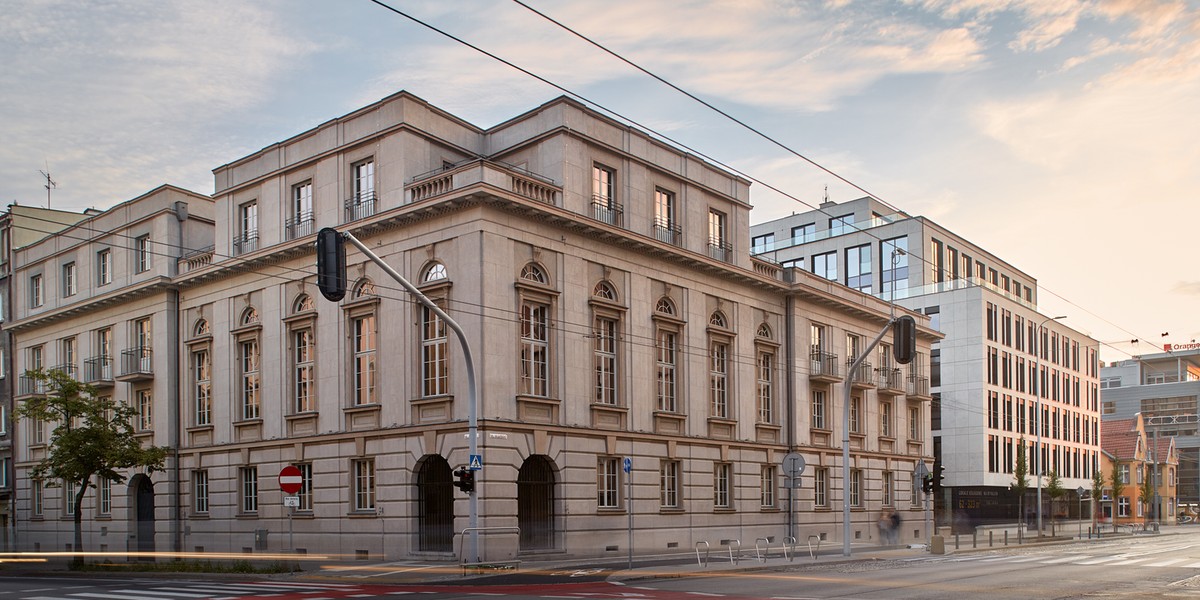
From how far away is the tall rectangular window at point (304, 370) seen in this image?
125 feet

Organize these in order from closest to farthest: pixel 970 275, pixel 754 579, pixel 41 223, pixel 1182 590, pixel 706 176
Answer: pixel 1182 590, pixel 754 579, pixel 706 176, pixel 41 223, pixel 970 275

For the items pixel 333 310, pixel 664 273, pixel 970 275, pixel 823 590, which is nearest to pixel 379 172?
pixel 333 310

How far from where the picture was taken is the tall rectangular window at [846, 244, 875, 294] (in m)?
78.0

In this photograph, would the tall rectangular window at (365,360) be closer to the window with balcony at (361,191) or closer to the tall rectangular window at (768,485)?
the window with balcony at (361,191)

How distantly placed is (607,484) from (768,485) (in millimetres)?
11295

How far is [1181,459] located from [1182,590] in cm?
11521

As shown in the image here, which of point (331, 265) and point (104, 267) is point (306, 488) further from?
point (331, 265)

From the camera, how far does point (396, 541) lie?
1326 inches

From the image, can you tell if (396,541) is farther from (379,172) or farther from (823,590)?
(823,590)

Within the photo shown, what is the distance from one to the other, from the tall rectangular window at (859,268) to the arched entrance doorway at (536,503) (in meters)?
48.0

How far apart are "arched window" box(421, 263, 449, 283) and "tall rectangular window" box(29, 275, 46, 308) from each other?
2846 centimetres

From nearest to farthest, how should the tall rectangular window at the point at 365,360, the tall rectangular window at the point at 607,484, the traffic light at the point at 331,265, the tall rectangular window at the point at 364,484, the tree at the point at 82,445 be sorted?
the traffic light at the point at 331,265 < the tall rectangular window at the point at 364,484 < the tall rectangular window at the point at 365,360 < the tall rectangular window at the point at 607,484 < the tree at the point at 82,445

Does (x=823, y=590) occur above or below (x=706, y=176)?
below

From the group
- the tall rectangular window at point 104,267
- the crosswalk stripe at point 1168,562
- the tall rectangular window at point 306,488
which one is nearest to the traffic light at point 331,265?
the tall rectangular window at point 306,488
